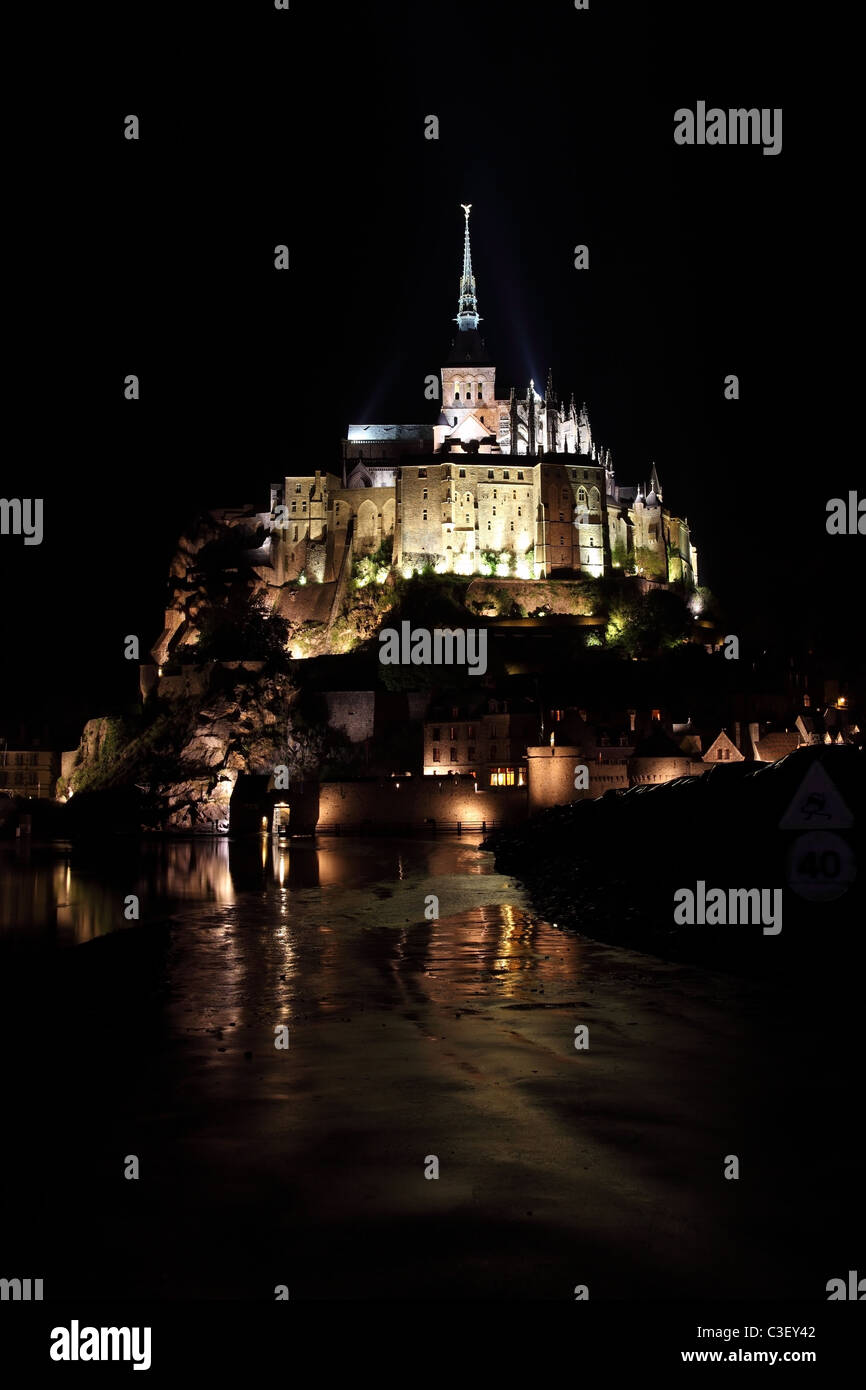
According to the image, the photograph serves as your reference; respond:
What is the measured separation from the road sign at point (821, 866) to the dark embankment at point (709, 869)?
0.53 feet

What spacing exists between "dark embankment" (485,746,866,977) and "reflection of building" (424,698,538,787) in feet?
68.0

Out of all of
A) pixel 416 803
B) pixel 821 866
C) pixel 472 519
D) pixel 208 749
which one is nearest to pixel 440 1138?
pixel 821 866

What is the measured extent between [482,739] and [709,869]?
3572 cm

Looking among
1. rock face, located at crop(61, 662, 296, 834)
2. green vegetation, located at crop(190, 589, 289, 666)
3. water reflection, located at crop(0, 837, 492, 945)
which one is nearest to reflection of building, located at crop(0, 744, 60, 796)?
green vegetation, located at crop(190, 589, 289, 666)

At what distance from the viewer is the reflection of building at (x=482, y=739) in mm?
54875

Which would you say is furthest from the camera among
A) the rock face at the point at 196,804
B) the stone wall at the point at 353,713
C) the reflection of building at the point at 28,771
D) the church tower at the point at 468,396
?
the church tower at the point at 468,396

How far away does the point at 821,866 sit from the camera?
15727mm

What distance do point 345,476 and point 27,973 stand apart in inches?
2661

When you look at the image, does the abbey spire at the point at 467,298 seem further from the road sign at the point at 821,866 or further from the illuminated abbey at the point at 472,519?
the road sign at the point at 821,866

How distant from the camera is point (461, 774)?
184ft

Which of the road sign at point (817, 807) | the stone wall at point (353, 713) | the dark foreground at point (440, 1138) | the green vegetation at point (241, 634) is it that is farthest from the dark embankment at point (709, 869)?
the green vegetation at point (241, 634)

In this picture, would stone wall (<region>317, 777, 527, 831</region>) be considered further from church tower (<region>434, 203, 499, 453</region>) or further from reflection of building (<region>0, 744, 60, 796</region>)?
church tower (<region>434, 203, 499, 453</region>)

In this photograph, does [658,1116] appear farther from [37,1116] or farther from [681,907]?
[681,907]
